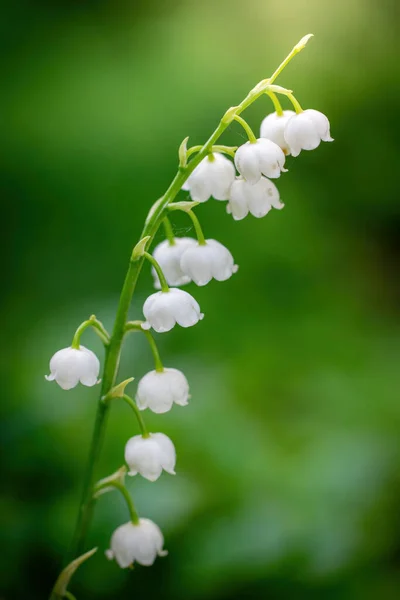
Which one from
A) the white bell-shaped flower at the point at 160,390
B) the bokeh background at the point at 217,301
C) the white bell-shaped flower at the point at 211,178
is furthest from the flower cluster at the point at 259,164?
the bokeh background at the point at 217,301

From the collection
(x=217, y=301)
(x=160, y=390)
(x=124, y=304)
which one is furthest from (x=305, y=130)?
(x=217, y=301)

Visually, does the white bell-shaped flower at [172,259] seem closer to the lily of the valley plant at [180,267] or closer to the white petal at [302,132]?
the lily of the valley plant at [180,267]

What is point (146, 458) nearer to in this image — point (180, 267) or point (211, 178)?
point (180, 267)

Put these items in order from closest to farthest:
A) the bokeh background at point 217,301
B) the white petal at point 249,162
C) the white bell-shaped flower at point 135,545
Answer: the white petal at point 249,162, the white bell-shaped flower at point 135,545, the bokeh background at point 217,301

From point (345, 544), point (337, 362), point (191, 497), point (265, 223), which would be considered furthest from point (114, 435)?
point (265, 223)

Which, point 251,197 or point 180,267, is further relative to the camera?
point 180,267

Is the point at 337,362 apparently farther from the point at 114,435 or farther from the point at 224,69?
the point at 224,69

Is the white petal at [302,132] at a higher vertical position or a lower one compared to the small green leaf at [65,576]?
higher

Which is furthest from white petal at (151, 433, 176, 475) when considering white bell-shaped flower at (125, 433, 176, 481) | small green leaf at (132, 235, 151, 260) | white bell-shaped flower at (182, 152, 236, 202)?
white bell-shaped flower at (182, 152, 236, 202)
